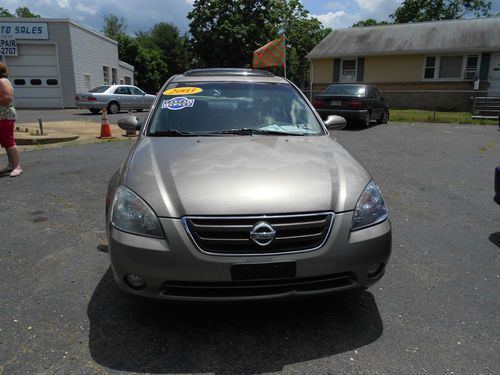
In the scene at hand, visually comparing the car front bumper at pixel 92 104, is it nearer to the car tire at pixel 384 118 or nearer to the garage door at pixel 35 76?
the garage door at pixel 35 76

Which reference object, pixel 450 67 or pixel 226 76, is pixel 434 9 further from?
pixel 226 76

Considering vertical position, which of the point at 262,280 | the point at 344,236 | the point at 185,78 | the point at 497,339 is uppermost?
the point at 185,78

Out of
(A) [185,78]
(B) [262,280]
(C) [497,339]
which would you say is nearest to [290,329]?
(B) [262,280]

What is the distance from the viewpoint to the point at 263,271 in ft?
7.43

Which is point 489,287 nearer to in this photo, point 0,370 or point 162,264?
point 162,264

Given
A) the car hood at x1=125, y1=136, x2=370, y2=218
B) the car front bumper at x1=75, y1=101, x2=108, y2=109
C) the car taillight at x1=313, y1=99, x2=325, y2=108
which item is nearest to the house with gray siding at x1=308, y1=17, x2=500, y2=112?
the car taillight at x1=313, y1=99, x2=325, y2=108

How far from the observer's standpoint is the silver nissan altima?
226cm

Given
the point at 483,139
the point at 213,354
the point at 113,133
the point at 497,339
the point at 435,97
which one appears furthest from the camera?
the point at 435,97

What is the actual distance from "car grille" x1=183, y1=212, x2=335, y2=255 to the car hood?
5 centimetres

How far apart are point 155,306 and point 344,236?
4.59ft

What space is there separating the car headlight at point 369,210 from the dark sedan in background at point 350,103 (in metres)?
11.3

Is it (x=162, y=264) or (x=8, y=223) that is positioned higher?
(x=162, y=264)

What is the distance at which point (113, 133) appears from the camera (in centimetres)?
1230

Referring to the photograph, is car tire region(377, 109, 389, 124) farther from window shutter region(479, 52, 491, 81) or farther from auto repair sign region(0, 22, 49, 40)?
auto repair sign region(0, 22, 49, 40)
